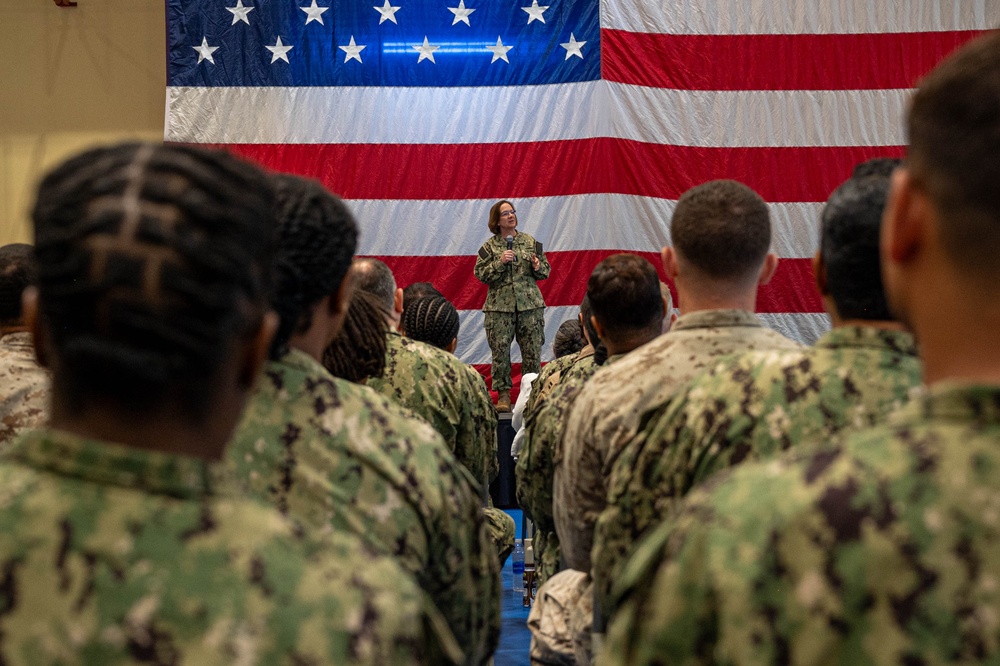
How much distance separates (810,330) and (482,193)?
3.01m

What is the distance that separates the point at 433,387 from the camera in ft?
10.3

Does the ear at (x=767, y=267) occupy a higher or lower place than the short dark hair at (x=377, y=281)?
lower

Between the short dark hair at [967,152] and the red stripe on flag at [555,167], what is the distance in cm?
851

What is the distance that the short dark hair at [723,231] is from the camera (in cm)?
197

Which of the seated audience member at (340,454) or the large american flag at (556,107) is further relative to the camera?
the large american flag at (556,107)

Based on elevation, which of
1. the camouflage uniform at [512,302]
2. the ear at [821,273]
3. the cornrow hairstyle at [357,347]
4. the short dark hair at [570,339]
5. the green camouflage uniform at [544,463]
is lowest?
the green camouflage uniform at [544,463]

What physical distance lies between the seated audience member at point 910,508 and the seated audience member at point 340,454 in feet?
2.10

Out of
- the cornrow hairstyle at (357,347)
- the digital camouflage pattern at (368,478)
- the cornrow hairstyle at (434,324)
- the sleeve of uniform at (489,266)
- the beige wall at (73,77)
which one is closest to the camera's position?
the digital camouflage pattern at (368,478)

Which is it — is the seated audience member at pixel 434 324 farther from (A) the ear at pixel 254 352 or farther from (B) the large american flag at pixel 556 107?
(B) the large american flag at pixel 556 107

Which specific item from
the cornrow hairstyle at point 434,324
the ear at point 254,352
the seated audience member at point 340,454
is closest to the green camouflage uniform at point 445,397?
the cornrow hairstyle at point 434,324

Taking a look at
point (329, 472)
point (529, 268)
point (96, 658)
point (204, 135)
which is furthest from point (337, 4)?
point (96, 658)

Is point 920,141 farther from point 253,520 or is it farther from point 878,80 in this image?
point 878,80

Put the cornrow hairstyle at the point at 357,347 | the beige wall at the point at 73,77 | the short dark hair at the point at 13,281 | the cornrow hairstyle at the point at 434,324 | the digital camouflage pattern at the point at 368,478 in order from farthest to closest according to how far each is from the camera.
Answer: the beige wall at the point at 73,77
the cornrow hairstyle at the point at 434,324
the short dark hair at the point at 13,281
the cornrow hairstyle at the point at 357,347
the digital camouflage pattern at the point at 368,478

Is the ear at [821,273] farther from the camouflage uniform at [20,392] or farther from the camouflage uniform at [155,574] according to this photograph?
the camouflage uniform at [20,392]
